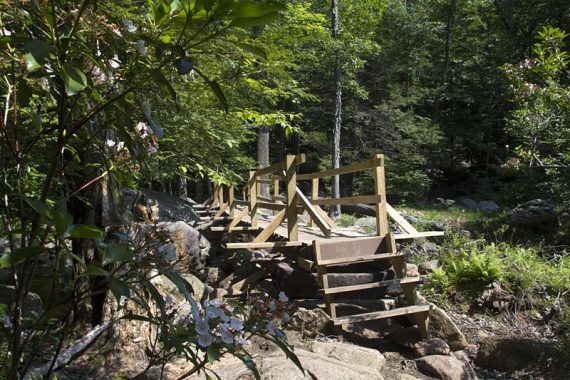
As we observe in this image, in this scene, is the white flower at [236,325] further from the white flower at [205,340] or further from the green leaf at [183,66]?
the green leaf at [183,66]

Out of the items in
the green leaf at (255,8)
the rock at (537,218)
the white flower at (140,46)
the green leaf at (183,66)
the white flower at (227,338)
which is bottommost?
the rock at (537,218)

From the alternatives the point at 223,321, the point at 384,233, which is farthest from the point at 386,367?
the point at 223,321

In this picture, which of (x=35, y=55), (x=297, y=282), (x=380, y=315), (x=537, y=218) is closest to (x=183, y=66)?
(x=35, y=55)

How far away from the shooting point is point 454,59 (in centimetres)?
2572

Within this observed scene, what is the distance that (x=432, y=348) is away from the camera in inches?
222

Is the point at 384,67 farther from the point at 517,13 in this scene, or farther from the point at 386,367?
the point at 386,367

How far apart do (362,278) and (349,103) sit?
1583 centimetres

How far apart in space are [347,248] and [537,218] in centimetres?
768

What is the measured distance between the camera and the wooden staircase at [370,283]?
577 centimetres

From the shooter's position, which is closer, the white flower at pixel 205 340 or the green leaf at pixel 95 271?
the green leaf at pixel 95 271

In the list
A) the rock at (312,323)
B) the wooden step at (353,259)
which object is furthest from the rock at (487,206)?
the rock at (312,323)

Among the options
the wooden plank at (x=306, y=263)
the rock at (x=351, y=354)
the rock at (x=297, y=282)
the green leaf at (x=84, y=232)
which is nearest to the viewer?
the green leaf at (x=84, y=232)

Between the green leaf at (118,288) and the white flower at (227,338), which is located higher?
the green leaf at (118,288)

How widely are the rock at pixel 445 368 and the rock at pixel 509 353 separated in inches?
21.5
